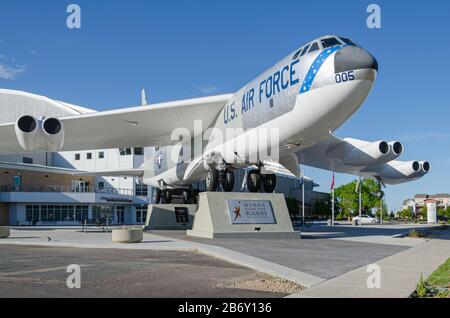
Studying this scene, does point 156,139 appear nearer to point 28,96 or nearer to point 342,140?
point 342,140

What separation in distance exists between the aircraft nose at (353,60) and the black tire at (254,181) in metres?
8.76

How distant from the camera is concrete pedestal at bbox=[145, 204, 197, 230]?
2661 cm

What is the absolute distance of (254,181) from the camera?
2239 centimetres

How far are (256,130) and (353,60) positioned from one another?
508 cm

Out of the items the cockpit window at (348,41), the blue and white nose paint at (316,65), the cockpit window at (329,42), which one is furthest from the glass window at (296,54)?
the cockpit window at (348,41)

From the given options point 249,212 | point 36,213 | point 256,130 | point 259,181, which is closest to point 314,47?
point 256,130

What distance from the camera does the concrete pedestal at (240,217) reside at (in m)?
19.1

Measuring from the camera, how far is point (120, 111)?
2131 cm

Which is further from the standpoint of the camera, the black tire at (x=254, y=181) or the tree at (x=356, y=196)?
the tree at (x=356, y=196)

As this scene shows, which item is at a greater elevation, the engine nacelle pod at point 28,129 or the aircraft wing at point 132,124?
the aircraft wing at point 132,124

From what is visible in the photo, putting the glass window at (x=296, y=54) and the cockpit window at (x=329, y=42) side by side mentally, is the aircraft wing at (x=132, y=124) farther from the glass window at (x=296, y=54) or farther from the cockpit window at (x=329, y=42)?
the cockpit window at (x=329, y=42)

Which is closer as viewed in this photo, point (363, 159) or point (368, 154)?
point (368, 154)

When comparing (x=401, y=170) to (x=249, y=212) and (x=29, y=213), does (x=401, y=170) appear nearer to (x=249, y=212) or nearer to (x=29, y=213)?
(x=249, y=212)

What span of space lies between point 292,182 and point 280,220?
73760mm
